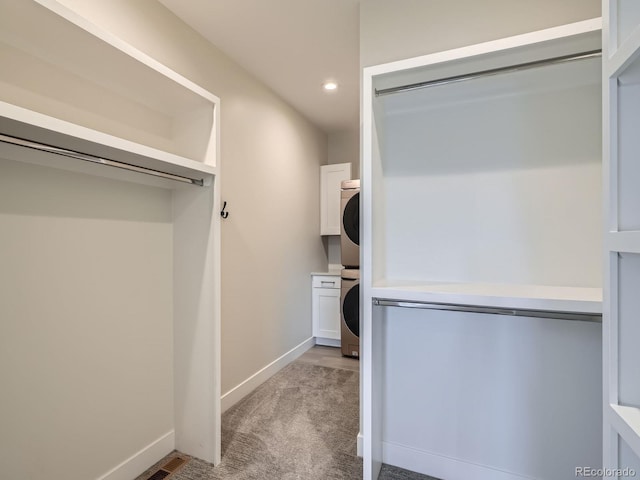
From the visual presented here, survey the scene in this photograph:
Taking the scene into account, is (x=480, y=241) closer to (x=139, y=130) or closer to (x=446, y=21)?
(x=446, y=21)

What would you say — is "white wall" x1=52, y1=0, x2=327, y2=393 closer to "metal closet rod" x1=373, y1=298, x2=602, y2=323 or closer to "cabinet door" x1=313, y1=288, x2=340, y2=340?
"cabinet door" x1=313, y1=288, x2=340, y2=340

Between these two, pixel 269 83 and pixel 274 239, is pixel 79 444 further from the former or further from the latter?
pixel 269 83

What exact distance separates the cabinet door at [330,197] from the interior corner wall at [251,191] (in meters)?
0.26

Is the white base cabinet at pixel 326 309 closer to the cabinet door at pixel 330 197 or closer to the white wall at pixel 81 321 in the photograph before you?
the cabinet door at pixel 330 197

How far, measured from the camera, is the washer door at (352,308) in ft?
9.01

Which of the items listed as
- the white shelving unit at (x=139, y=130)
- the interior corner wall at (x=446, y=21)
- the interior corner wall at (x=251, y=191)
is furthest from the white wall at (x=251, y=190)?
the interior corner wall at (x=446, y=21)

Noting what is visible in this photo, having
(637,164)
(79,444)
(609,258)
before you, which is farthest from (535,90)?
(79,444)

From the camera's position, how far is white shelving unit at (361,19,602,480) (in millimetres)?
1245

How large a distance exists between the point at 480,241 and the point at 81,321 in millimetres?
1933

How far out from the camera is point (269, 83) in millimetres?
2768

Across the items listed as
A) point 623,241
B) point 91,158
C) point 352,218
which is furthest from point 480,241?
point 91,158

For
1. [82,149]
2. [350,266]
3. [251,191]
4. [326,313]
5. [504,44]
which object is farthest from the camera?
[326,313]

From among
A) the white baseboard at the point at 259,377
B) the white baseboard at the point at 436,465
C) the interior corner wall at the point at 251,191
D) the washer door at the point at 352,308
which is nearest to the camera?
the white baseboard at the point at 436,465

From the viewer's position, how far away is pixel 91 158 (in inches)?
48.4
